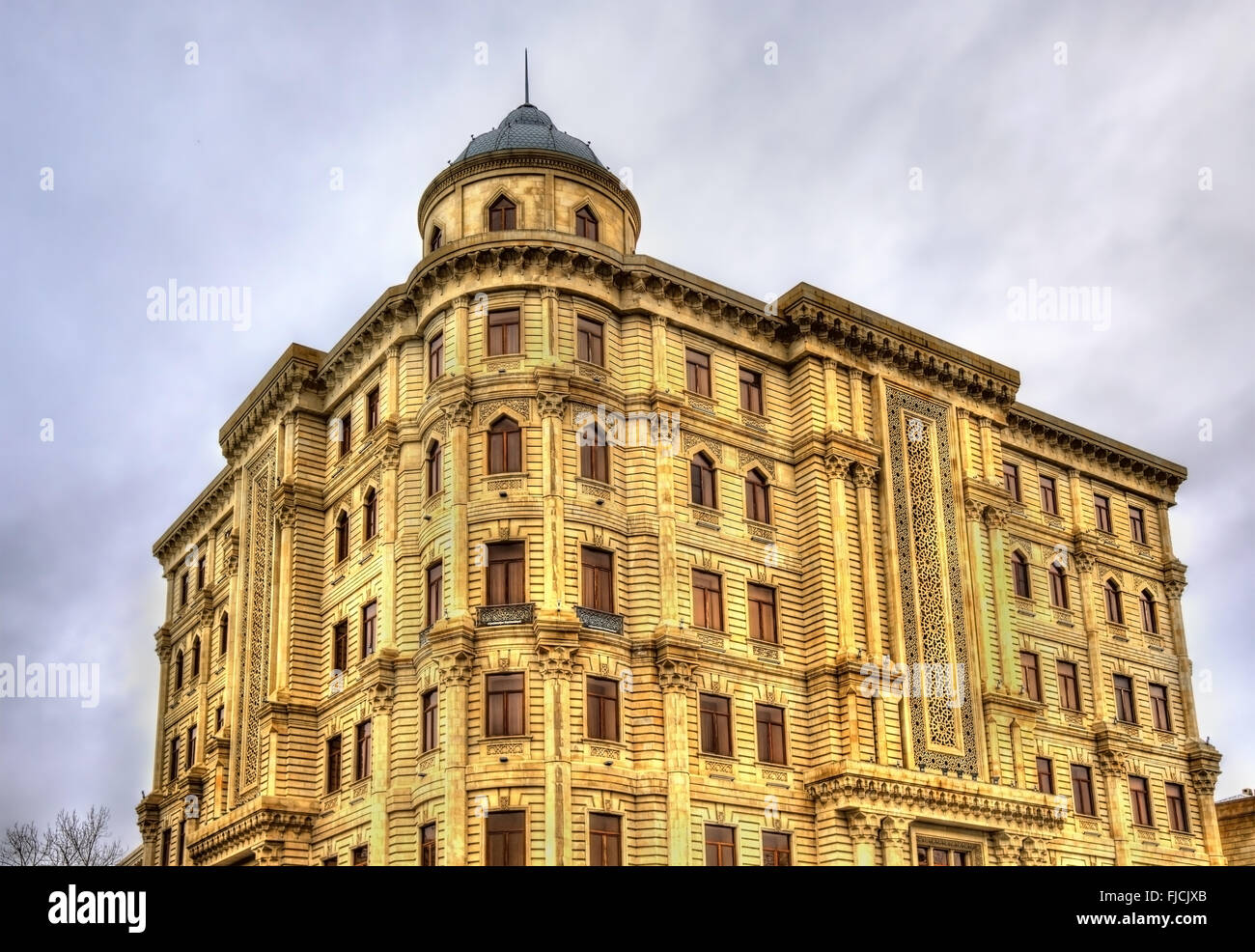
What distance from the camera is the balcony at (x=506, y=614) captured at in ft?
126

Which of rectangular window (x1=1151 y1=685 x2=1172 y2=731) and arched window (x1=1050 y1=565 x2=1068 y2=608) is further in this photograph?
rectangular window (x1=1151 y1=685 x2=1172 y2=731)

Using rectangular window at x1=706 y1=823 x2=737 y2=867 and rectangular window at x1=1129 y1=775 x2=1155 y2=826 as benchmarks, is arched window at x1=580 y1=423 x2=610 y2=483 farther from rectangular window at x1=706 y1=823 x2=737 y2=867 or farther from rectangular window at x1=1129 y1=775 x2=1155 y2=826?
rectangular window at x1=1129 y1=775 x2=1155 y2=826

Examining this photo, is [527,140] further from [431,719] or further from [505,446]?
[431,719]

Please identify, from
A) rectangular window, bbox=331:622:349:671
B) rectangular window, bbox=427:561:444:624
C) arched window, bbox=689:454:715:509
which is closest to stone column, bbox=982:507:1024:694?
arched window, bbox=689:454:715:509

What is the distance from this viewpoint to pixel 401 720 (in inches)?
1558

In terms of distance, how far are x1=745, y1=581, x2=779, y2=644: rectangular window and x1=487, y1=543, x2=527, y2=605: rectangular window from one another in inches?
280

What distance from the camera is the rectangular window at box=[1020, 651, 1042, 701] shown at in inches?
1917

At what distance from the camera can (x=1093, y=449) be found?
5450 cm

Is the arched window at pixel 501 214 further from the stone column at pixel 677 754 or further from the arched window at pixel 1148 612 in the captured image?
the arched window at pixel 1148 612

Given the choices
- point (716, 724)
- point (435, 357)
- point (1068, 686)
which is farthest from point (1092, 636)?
point (435, 357)

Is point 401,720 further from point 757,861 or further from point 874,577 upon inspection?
point 874,577
